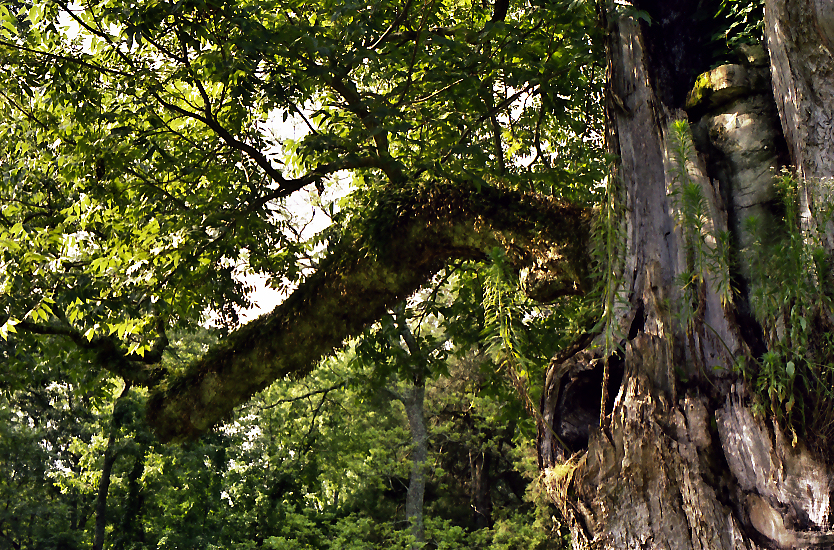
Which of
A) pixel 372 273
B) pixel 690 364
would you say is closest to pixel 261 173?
pixel 372 273

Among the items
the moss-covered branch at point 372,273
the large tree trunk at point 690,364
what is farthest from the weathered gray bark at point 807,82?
the moss-covered branch at point 372,273

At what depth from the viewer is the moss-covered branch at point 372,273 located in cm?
406

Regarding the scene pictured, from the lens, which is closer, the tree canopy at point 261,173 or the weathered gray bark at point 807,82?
the weathered gray bark at point 807,82

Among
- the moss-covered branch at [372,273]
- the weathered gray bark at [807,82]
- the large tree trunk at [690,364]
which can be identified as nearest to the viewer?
the large tree trunk at [690,364]

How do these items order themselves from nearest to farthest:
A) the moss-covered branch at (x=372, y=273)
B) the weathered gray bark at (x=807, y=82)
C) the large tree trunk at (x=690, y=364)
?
the large tree trunk at (x=690, y=364) → the weathered gray bark at (x=807, y=82) → the moss-covered branch at (x=372, y=273)

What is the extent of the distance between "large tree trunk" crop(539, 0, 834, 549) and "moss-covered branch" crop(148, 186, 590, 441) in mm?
668

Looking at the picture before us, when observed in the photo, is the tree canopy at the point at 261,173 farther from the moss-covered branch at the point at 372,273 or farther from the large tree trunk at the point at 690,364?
the large tree trunk at the point at 690,364

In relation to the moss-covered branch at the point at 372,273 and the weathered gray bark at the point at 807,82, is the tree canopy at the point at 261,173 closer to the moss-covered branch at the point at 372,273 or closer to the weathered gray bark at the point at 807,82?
the moss-covered branch at the point at 372,273

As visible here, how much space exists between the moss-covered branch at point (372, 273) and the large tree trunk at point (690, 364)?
0.67 metres

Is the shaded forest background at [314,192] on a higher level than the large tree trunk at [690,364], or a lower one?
higher

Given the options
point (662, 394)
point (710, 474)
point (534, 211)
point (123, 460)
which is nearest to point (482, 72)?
point (534, 211)

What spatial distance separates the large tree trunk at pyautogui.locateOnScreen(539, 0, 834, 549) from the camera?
2568 mm

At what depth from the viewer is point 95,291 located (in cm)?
475

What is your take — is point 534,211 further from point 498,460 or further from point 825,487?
point 498,460
